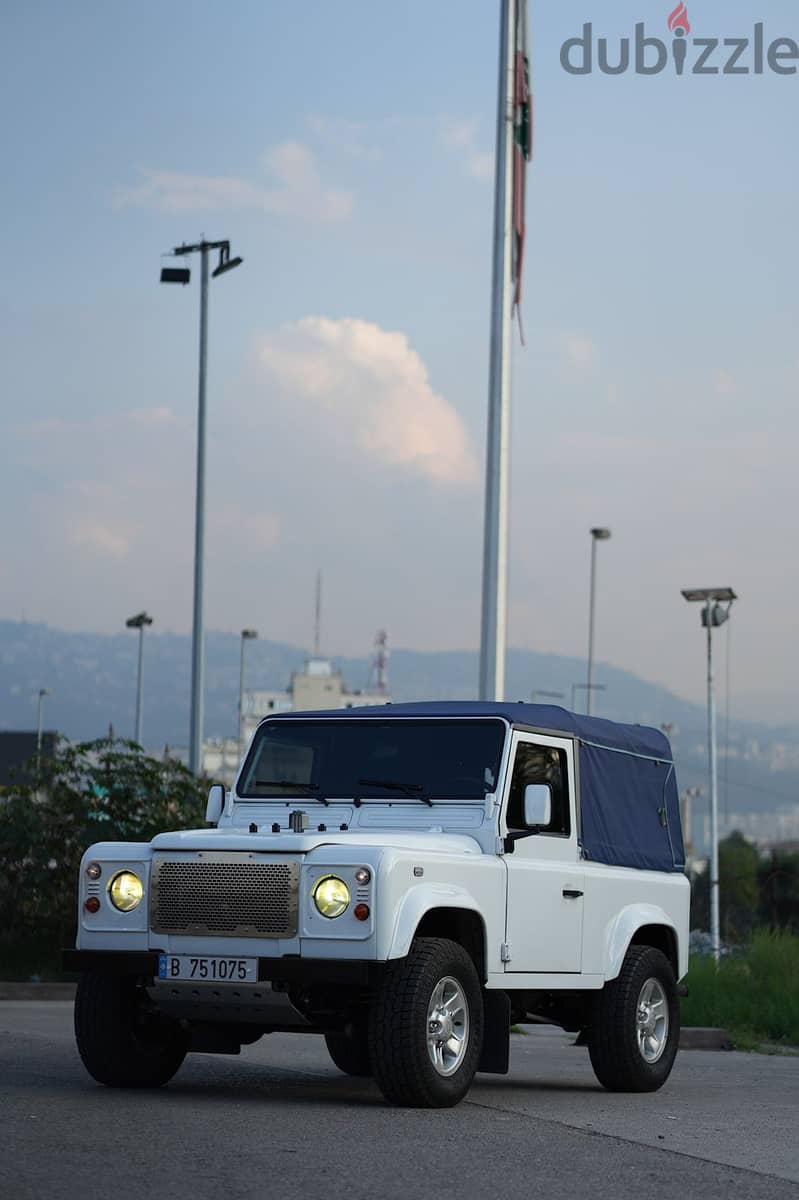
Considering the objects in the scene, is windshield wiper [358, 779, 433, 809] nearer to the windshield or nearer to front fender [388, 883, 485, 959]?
the windshield

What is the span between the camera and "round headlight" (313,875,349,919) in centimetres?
1036

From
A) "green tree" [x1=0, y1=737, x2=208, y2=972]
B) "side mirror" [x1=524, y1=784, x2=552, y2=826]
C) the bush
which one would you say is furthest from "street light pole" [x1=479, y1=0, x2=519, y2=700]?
"side mirror" [x1=524, y1=784, x2=552, y2=826]

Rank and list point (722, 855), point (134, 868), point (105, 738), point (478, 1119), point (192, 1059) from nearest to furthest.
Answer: point (478, 1119)
point (134, 868)
point (192, 1059)
point (105, 738)
point (722, 855)

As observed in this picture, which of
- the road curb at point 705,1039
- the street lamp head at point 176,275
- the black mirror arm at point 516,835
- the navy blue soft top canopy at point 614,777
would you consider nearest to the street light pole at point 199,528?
the street lamp head at point 176,275

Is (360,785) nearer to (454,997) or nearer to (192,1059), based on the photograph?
(454,997)

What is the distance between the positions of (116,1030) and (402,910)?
1986 millimetres

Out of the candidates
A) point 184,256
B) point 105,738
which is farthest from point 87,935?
point 184,256

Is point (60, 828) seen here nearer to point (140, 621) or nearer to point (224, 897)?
point (224, 897)

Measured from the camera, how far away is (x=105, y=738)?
23797 millimetres

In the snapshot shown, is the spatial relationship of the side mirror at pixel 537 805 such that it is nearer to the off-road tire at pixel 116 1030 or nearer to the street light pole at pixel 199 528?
the off-road tire at pixel 116 1030

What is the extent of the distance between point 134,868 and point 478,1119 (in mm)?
2388

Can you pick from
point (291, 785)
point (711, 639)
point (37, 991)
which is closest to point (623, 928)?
point (291, 785)

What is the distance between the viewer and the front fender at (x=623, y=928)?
12.6 m

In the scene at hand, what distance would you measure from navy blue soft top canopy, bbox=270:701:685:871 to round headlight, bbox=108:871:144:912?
1.80 metres
